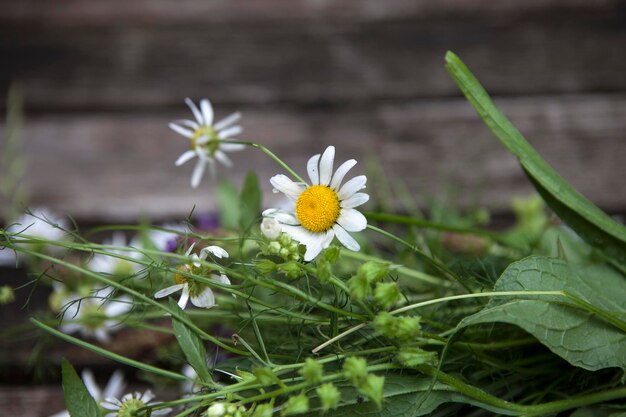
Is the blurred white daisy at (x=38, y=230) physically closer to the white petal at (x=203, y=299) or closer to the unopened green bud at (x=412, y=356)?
the white petal at (x=203, y=299)

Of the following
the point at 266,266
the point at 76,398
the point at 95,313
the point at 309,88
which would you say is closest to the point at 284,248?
the point at 266,266

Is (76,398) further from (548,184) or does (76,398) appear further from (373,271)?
(548,184)

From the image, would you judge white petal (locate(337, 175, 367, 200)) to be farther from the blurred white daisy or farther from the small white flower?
the blurred white daisy

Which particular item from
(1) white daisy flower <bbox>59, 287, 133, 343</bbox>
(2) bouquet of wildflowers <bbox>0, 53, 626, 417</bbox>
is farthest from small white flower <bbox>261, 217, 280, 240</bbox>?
(1) white daisy flower <bbox>59, 287, 133, 343</bbox>

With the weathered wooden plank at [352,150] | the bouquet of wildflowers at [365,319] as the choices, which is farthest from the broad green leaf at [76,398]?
the weathered wooden plank at [352,150]

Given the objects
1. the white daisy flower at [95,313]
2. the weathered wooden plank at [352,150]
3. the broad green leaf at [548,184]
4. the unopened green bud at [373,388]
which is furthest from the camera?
the weathered wooden plank at [352,150]

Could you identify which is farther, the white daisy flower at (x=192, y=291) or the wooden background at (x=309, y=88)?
the wooden background at (x=309, y=88)
